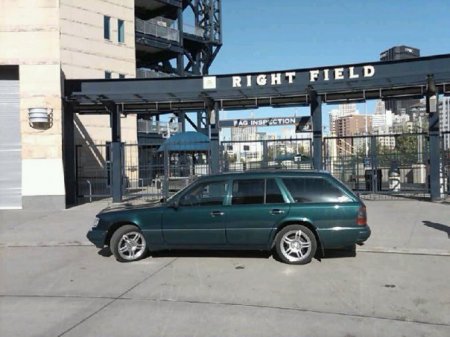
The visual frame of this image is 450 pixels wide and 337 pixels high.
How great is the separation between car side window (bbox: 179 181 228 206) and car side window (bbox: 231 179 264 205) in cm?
21

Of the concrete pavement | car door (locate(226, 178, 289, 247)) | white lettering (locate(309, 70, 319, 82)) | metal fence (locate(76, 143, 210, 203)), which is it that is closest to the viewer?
car door (locate(226, 178, 289, 247))

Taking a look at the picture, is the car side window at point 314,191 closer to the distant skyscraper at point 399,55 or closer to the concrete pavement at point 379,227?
the concrete pavement at point 379,227

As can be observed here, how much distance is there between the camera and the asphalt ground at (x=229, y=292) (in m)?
5.27

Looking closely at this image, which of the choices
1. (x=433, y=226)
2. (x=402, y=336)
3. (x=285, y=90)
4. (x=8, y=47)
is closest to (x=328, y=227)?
(x=402, y=336)

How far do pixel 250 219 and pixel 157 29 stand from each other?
3569cm

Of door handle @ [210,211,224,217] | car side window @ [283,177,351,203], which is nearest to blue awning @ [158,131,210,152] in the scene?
door handle @ [210,211,224,217]

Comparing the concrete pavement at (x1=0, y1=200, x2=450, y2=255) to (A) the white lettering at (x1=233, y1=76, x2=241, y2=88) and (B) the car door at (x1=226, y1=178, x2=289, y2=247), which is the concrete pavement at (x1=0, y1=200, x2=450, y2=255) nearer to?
(B) the car door at (x1=226, y1=178, x2=289, y2=247)

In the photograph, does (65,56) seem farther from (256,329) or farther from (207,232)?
(256,329)

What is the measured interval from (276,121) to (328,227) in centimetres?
1163

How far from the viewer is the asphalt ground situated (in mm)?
5266

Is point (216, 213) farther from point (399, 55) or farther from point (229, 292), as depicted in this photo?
point (399, 55)

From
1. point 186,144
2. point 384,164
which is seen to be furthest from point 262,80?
point 186,144

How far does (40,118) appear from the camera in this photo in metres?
16.5

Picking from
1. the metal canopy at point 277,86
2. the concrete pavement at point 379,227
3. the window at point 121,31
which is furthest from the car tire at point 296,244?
the window at point 121,31
